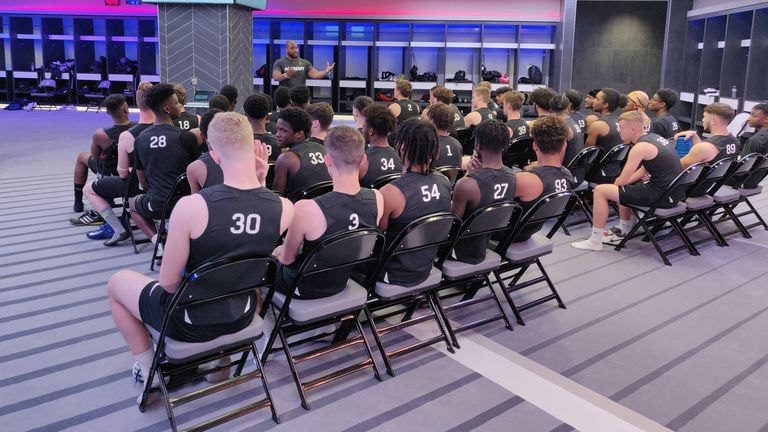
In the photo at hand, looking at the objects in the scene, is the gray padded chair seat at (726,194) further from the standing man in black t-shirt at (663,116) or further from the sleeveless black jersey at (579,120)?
the sleeveless black jersey at (579,120)

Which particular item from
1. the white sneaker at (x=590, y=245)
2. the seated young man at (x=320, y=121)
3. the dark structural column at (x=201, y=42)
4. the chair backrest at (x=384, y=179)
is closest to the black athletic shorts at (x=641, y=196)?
the white sneaker at (x=590, y=245)

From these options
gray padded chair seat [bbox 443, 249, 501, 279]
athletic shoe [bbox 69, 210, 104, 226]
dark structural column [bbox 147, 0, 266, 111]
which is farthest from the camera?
dark structural column [bbox 147, 0, 266, 111]

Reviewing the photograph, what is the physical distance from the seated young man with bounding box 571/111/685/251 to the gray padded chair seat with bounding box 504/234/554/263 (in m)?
1.58

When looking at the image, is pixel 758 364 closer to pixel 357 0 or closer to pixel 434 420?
pixel 434 420

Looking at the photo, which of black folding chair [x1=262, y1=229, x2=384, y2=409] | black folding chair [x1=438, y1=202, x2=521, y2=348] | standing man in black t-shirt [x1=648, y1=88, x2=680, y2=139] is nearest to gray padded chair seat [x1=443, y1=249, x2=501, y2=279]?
black folding chair [x1=438, y1=202, x2=521, y2=348]

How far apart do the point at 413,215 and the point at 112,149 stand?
10.5 feet

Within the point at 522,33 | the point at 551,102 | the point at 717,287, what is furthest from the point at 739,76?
the point at 717,287

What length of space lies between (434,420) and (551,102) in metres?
4.35

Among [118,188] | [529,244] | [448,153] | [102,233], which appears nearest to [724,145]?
[448,153]

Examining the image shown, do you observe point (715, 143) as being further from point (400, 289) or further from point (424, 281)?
point (400, 289)

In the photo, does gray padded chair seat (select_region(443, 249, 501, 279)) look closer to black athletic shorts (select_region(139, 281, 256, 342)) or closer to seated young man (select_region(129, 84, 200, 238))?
black athletic shorts (select_region(139, 281, 256, 342))

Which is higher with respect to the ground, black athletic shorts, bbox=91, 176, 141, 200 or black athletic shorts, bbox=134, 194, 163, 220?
black athletic shorts, bbox=91, 176, 141, 200

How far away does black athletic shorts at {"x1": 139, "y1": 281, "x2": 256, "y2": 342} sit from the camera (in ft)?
7.95

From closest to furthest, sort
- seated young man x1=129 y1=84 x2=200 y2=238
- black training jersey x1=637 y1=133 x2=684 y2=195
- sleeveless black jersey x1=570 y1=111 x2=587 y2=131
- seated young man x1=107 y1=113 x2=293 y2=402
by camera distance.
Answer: seated young man x1=107 y1=113 x2=293 y2=402, seated young man x1=129 y1=84 x2=200 y2=238, black training jersey x1=637 y1=133 x2=684 y2=195, sleeveless black jersey x1=570 y1=111 x2=587 y2=131
